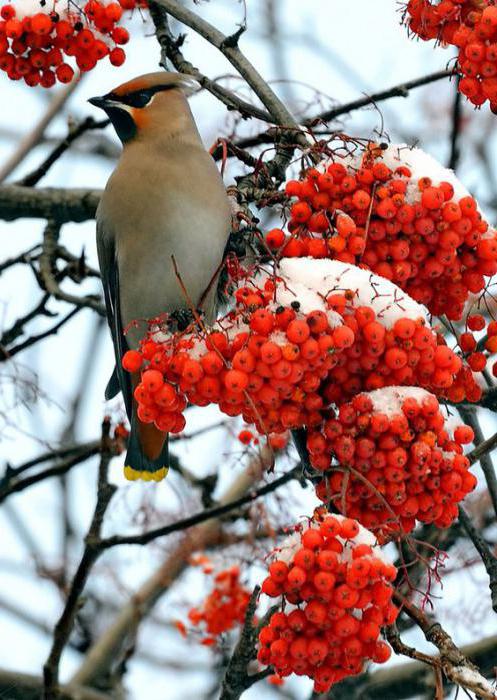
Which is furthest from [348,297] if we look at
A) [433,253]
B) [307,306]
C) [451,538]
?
[451,538]

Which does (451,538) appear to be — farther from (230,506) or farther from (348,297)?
(348,297)

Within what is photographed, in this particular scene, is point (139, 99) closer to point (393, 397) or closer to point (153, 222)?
point (153, 222)

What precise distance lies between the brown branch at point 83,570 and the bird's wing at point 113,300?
407 mm

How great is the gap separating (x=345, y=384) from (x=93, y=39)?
1501mm

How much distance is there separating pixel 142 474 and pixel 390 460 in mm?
1646

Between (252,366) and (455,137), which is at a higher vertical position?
(455,137)

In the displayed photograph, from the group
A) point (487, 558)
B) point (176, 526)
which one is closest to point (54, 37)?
point (176, 526)

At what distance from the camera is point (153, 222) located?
12.3ft

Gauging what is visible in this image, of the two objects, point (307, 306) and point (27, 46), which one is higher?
point (27, 46)

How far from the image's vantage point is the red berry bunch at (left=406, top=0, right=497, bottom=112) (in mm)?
2510

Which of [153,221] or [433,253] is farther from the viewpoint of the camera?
[153,221]

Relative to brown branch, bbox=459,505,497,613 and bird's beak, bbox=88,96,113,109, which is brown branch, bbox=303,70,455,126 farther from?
brown branch, bbox=459,505,497,613

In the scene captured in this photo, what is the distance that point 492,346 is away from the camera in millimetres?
2713

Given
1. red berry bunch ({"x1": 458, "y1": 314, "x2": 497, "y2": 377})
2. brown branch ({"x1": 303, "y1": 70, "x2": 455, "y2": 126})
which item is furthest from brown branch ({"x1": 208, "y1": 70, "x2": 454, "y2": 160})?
red berry bunch ({"x1": 458, "y1": 314, "x2": 497, "y2": 377})
